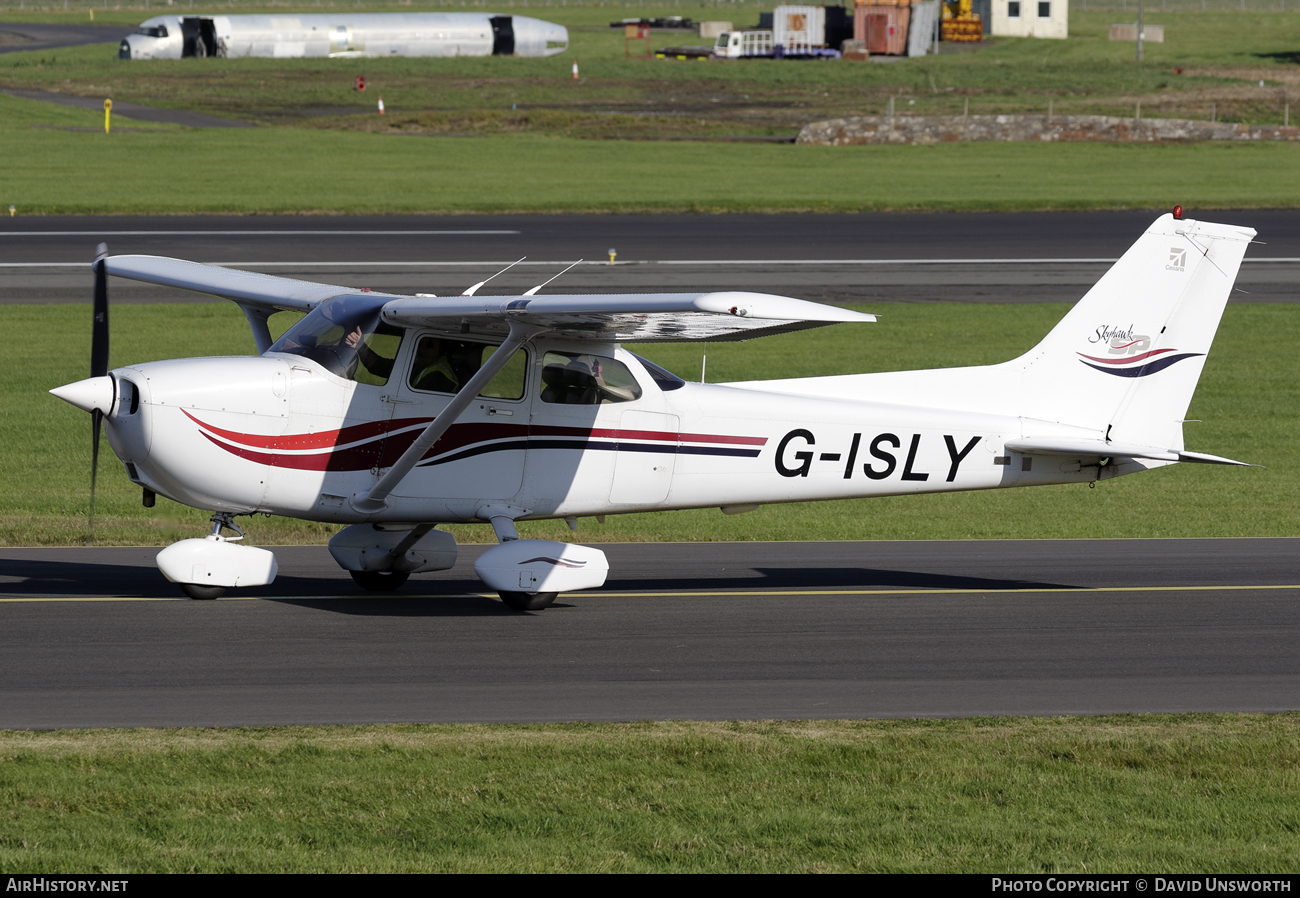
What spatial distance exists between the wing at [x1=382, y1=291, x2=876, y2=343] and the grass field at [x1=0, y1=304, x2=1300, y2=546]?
13.8 feet

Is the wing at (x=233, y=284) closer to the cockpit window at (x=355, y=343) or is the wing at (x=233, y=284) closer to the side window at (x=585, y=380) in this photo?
the cockpit window at (x=355, y=343)

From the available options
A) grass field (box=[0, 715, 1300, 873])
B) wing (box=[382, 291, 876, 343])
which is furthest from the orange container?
grass field (box=[0, 715, 1300, 873])

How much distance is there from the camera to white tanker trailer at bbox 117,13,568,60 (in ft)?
286

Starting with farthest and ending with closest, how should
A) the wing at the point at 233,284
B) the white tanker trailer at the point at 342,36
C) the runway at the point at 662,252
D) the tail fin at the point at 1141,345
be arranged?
the white tanker trailer at the point at 342,36 < the runway at the point at 662,252 < the wing at the point at 233,284 < the tail fin at the point at 1141,345

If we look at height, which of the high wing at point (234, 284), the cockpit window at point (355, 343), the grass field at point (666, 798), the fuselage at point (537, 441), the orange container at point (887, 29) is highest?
the orange container at point (887, 29)

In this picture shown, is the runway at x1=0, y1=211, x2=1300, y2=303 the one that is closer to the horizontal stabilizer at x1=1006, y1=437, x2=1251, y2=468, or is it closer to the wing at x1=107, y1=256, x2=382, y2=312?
the wing at x1=107, y1=256, x2=382, y2=312

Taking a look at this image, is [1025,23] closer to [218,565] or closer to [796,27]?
[796,27]

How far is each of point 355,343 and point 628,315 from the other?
2357 mm

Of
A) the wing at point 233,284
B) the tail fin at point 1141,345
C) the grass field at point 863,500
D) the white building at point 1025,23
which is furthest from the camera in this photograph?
the white building at point 1025,23

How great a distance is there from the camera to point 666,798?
24.9 feet

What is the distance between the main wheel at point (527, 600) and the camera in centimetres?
1146

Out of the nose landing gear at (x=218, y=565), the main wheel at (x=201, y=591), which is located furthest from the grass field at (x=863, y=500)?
the nose landing gear at (x=218, y=565)

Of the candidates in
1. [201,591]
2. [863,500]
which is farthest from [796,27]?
[201,591]

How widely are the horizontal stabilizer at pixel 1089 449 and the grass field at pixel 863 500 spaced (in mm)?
3178
